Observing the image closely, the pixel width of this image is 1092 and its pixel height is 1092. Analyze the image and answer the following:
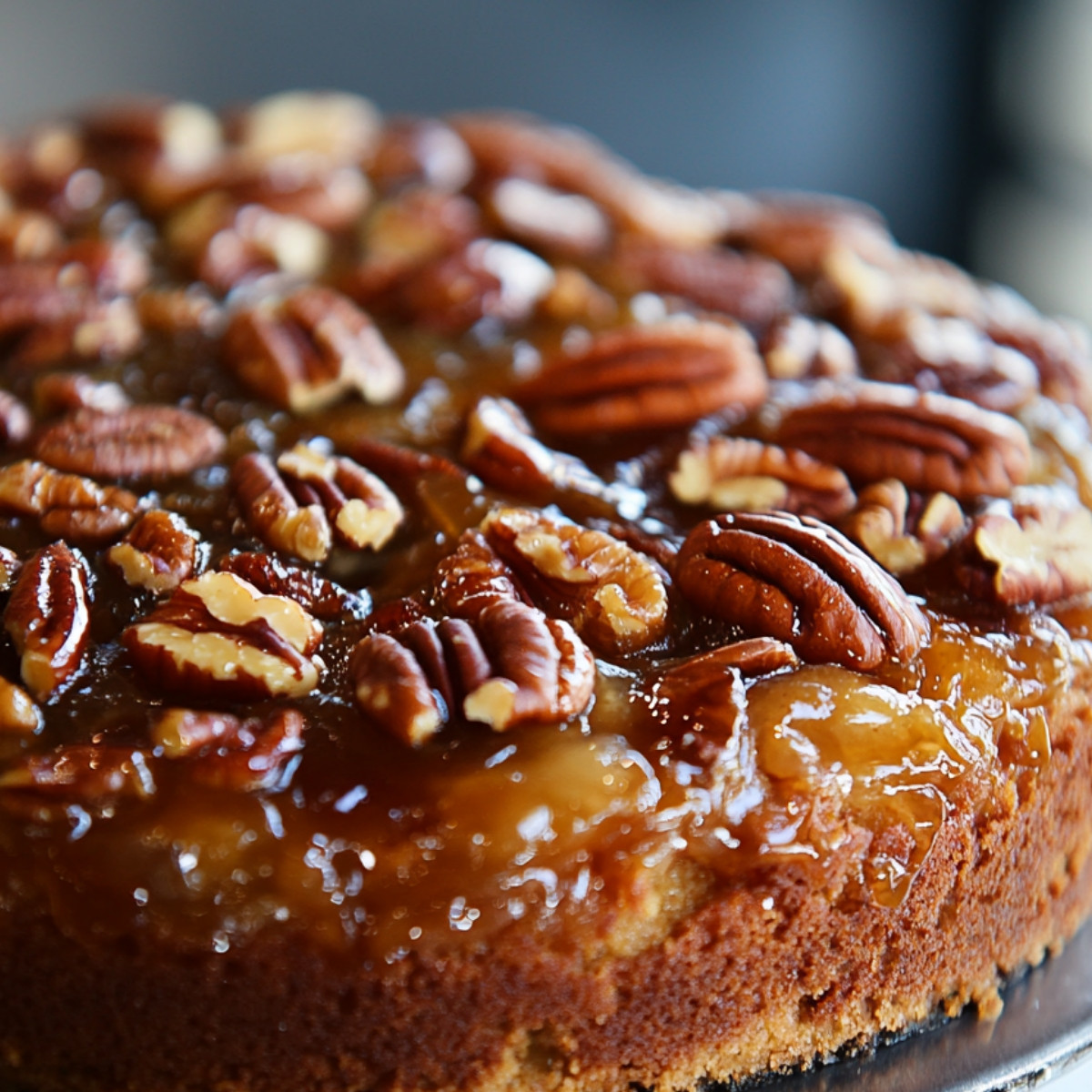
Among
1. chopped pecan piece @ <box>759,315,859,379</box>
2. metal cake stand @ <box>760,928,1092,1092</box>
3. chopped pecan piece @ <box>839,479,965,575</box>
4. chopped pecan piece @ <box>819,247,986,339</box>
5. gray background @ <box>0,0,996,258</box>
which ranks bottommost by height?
metal cake stand @ <box>760,928,1092,1092</box>

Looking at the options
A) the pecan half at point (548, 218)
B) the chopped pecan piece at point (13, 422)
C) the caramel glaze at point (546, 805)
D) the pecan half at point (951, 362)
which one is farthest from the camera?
the pecan half at point (548, 218)

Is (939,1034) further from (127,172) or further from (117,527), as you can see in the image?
(127,172)

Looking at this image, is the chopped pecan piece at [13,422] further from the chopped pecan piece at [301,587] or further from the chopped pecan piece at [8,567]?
the chopped pecan piece at [301,587]

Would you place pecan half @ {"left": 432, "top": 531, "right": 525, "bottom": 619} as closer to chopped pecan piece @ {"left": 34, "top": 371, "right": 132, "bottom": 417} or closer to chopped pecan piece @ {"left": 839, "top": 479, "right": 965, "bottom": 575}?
chopped pecan piece @ {"left": 839, "top": 479, "right": 965, "bottom": 575}

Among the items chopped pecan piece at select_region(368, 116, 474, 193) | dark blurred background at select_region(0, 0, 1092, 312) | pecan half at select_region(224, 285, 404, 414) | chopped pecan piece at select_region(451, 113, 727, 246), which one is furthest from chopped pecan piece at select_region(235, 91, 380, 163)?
dark blurred background at select_region(0, 0, 1092, 312)

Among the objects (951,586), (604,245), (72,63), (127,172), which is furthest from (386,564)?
(72,63)

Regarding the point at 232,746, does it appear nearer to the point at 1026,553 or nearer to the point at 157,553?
the point at 157,553

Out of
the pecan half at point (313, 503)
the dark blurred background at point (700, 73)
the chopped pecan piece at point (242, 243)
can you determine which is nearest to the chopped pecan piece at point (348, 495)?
the pecan half at point (313, 503)

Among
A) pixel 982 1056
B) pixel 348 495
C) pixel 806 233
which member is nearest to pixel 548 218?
pixel 806 233
